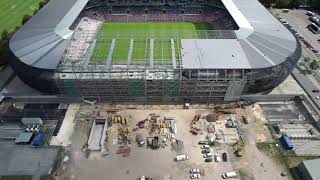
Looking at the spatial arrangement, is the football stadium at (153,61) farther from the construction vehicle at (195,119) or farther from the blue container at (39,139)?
the blue container at (39,139)

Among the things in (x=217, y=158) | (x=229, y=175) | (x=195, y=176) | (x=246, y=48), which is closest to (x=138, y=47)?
(x=246, y=48)

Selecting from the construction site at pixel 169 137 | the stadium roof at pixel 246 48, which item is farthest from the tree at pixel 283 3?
the construction site at pixel 169 137

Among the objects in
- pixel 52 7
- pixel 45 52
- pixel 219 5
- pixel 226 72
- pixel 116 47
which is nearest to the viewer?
pixel 226 72

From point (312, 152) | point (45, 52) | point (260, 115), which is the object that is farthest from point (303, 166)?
point (45, 52)

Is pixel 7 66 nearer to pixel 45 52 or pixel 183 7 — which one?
pixel 45 52

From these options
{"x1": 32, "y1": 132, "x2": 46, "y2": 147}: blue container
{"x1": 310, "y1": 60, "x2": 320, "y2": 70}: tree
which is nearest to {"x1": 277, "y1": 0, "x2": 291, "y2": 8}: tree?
{"x1": 310, "y1": 60, "x2": 320, "y2": 70}: tree


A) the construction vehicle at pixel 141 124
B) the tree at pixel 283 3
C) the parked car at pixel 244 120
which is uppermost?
the tree at pixel 283 3

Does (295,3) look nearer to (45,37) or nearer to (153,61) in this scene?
(153,61)
